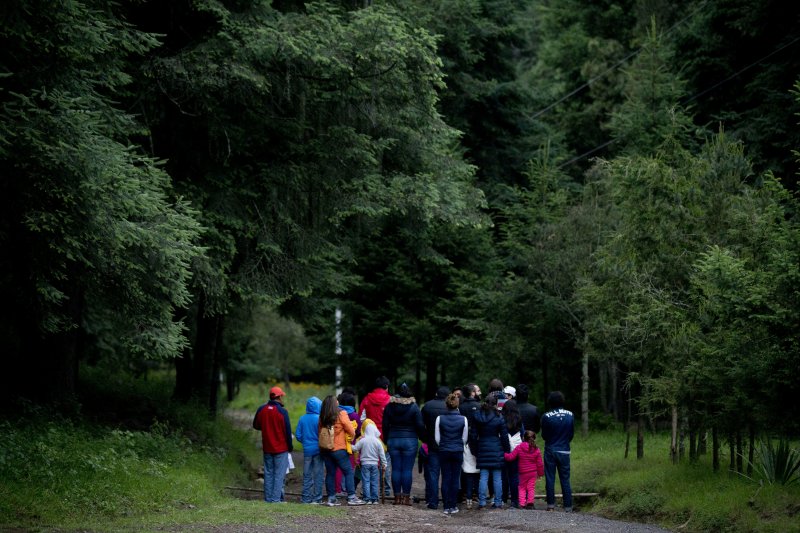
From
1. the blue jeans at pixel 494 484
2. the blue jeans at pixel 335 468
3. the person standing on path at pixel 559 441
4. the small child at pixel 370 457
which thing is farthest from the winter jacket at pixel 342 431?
the person standing on path at pixel 559 441

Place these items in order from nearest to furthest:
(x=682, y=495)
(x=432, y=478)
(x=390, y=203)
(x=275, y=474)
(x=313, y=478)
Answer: (x=682, y=495) < (x=275, y=474) < (x=313, y=478) < (x=432, y=478) < (x=390, y=203)

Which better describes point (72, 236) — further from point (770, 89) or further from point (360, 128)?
point (770, 89)

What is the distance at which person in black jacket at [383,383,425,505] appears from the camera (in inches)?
578

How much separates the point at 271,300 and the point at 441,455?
5.53 m

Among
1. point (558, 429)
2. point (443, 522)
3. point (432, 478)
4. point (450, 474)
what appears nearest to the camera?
point (443, 522)

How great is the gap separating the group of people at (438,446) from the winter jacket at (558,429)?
0.02 metres

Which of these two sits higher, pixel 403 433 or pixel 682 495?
pixel 403 433

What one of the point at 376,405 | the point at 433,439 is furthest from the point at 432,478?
the point at 376,405

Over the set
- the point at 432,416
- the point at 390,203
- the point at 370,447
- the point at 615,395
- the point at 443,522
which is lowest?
the point at 443,522

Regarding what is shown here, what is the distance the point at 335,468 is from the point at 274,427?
124cm

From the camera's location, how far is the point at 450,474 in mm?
14352

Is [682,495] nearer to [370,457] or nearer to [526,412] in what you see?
[526,412]

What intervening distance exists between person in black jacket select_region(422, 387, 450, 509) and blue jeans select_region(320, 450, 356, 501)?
1.29 meters

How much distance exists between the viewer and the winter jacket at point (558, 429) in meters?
14.5
